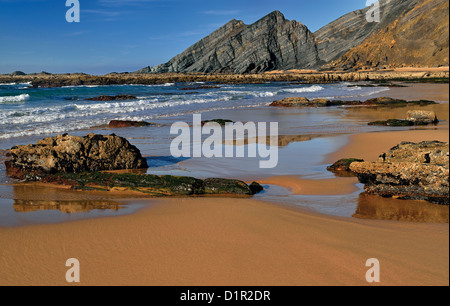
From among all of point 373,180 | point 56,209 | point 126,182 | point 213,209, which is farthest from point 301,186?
point 56,209

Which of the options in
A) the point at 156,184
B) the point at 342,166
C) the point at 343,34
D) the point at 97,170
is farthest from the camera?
the point at 343,34

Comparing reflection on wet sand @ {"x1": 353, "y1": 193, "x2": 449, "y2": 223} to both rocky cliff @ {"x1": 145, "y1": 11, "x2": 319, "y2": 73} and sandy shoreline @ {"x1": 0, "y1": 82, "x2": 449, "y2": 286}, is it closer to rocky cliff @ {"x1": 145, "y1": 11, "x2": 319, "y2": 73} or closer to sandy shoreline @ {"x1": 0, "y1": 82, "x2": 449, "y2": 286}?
sandy shoreline @ {"x1": 0, "y1": 82, "x2": 449, "y2": 286}

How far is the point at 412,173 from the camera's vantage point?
519 centimetres

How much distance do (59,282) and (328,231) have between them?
2.94m

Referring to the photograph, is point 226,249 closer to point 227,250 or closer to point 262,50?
point 227,250

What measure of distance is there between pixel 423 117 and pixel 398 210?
11212 millimetres

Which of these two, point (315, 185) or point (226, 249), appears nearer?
point (226, 249)

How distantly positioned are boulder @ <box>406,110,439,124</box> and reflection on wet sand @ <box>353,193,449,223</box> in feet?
34.6

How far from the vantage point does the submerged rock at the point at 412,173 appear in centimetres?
486

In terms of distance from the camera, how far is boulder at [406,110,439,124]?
563 inches

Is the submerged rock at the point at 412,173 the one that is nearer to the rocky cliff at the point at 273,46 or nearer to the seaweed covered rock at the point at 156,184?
the seaweed covered rock at the point at 156,184

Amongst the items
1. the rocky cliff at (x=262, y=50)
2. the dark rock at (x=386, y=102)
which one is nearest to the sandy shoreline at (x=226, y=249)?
the dark rock at (x=386, y=102)

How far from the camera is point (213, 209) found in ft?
18.1

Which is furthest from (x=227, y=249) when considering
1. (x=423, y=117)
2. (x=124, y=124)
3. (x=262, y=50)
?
(x=262, y=50)
